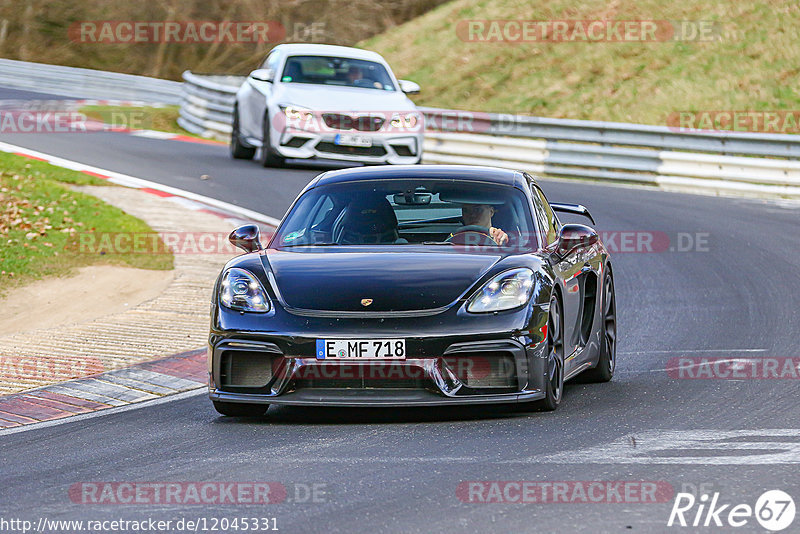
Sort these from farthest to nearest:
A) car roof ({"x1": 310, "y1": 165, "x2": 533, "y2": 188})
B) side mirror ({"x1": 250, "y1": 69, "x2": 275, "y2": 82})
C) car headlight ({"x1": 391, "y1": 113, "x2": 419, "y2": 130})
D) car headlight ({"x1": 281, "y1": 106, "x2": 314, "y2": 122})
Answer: side mirror ({"x1": 250, "y1": 69, "x2": 275, "y2": 82}) → car headlight ({"x1": 391, "y1": 113, "x2": 419, "y2": 130}) → car headlight ({"x1": 281, "y1": 106, "x2": 314, "y2": 122}) → car roof ({"x1": 310, "y1": 165, "x2": 533, "y2": 188})

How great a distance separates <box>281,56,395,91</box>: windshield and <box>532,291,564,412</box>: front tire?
13.0m

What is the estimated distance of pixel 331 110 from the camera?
19.4 meters

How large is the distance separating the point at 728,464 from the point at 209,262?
27.0 ft

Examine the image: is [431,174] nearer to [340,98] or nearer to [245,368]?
[245,368]

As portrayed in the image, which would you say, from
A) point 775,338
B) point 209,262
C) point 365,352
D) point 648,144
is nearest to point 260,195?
point 209,262

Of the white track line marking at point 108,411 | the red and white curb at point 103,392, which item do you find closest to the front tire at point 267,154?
the red and white curb at point 103,392

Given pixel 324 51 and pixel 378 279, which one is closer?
pixel 378 279

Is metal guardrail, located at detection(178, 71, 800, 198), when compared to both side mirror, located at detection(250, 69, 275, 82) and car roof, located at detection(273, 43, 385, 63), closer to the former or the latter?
car roof, located at detection(273, 43, 385, 63)

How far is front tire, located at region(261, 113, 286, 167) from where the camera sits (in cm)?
2009

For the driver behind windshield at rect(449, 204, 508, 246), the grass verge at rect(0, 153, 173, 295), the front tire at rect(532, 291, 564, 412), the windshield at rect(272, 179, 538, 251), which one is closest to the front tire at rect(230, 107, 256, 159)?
Result: the grass verge at rect(0, 153, 173, 295)

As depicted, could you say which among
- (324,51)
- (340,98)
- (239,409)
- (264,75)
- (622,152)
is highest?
(324,51)

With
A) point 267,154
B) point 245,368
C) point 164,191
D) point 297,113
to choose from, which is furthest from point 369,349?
point 267,154

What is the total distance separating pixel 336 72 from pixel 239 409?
43.7 feet

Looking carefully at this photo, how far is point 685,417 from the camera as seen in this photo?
7.50m
